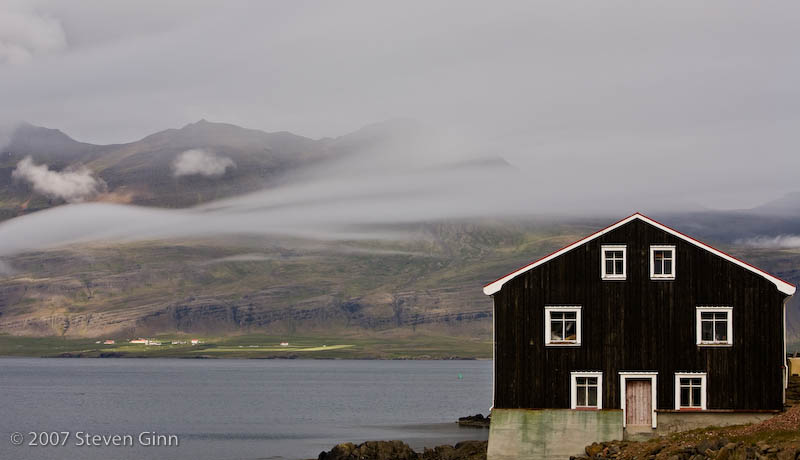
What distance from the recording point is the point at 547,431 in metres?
56.4

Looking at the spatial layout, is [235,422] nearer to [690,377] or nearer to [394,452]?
[394,452]

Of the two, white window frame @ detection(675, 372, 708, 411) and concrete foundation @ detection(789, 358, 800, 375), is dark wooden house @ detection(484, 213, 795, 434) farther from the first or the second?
concrete foundation @ detection(789, 358, 800, 375)

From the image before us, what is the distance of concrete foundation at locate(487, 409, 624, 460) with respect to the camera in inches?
2210

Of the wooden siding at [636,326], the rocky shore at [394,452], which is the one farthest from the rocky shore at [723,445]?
the rocky shore at [394,452]

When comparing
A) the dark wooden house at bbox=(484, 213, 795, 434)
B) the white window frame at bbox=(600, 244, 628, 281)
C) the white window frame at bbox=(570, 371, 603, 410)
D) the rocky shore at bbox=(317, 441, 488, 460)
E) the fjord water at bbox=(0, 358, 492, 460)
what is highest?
the white window frame at bbox=(600, 244, 628, 281)

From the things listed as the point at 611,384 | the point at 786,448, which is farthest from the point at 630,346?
the point at 786,448

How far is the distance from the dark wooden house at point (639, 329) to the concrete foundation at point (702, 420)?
0.44 m

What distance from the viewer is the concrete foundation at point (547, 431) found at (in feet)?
184

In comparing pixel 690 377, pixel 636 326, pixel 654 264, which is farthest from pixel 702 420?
pixel 654 264

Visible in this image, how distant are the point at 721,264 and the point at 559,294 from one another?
8487mm

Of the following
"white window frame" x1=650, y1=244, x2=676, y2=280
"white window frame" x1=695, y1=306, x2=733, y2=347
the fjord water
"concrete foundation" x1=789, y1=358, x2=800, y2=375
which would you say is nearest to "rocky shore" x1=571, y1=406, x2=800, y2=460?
"white window frame" x1=695, y1=306, x2=733, y2=347

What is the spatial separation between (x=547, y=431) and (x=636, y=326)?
7142mm

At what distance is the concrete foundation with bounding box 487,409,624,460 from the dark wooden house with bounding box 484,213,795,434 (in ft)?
1.75

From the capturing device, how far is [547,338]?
2255 inches
